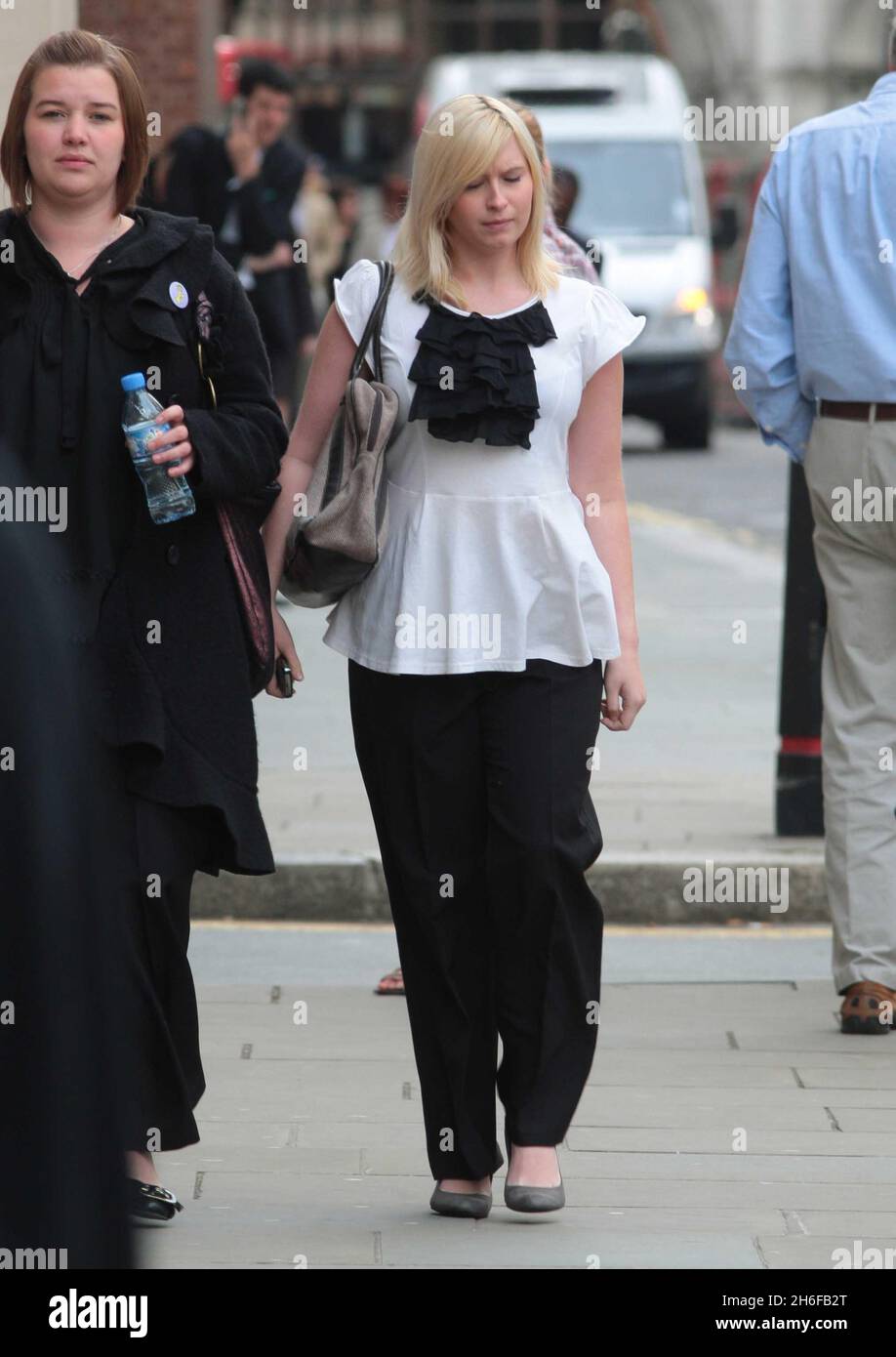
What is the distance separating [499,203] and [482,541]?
0.51 metres

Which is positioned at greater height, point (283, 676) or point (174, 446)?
point (174, 446)

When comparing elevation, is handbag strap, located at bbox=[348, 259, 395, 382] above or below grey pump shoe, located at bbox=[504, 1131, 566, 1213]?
above

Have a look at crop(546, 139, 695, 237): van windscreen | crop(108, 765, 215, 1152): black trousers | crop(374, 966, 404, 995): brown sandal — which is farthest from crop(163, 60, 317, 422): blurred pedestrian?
crop(546, 139, 695, 237): van windscreen

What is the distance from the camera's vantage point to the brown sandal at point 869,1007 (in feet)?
17.9

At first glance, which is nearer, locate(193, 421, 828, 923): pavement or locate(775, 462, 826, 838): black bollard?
locate(193, 421, 828, 923): pavement

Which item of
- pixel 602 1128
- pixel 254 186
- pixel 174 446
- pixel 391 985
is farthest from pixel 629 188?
pixel 174 446

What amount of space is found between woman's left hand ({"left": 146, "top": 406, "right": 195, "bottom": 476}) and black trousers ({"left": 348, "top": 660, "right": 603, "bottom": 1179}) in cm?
44

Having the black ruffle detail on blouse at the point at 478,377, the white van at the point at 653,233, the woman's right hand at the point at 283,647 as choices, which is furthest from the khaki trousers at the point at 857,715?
the white van at the point at 653,233

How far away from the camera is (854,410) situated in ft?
18.0

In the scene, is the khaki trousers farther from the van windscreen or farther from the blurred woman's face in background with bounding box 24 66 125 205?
the van windscreen

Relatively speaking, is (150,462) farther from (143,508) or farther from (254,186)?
(254,186)

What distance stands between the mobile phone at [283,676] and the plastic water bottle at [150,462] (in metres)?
0.35

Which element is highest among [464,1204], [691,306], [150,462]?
[150,462]

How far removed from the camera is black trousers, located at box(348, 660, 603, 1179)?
4.11 meters
